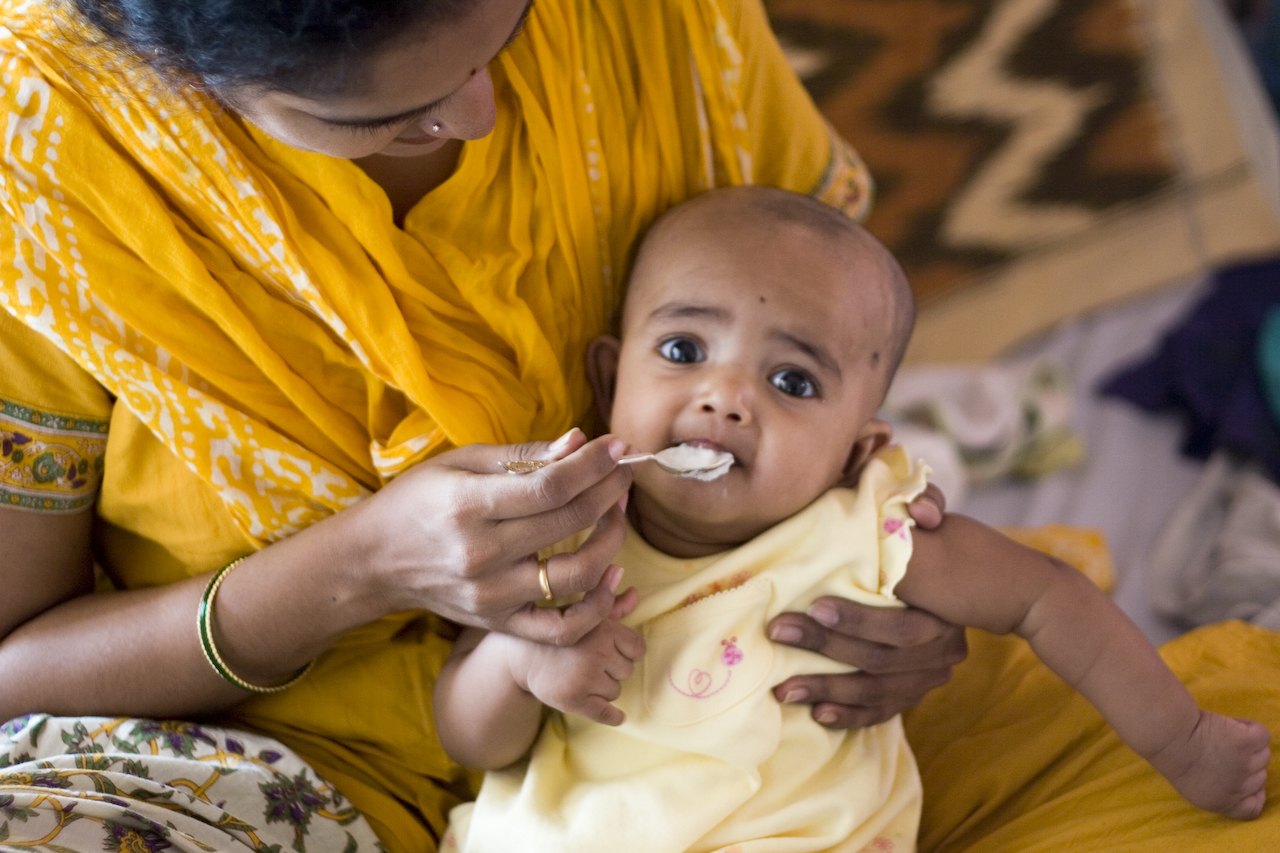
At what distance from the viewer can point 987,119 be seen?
2.42 meters

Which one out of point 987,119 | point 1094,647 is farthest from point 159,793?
point 987,119

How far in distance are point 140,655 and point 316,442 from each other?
0.27 metres

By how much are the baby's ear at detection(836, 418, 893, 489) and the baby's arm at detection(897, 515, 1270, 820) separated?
120 mm

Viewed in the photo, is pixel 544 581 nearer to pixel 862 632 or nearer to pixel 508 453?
pixel 508 453

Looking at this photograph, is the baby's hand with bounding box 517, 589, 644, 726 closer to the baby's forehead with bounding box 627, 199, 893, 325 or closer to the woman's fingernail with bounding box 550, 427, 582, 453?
the woman's fingernail with bounding box 550, 427, 582, 453

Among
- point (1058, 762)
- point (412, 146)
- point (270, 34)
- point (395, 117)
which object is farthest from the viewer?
point (1058, 762)

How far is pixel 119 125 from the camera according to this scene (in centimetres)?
99

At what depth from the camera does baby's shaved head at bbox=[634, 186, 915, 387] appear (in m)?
1.17

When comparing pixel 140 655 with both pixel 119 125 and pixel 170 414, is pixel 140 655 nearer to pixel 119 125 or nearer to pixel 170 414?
pixel 170 414

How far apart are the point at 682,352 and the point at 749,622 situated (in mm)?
271

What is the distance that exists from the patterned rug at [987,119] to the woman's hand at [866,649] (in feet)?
4.77

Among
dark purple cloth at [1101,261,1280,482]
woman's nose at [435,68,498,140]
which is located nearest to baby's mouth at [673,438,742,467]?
woman's nose at [435,68,498,140]

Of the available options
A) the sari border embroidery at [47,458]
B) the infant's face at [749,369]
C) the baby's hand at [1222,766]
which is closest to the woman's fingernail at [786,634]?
the infant's face at [749,369]

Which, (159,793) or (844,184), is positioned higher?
(844,184)
